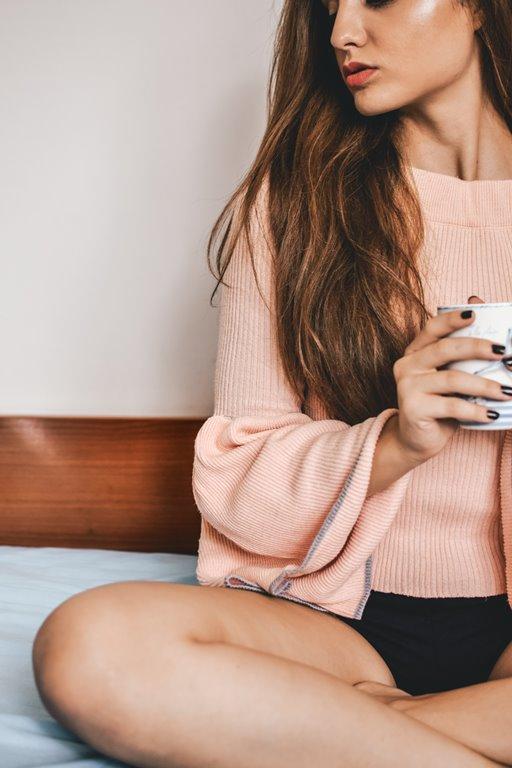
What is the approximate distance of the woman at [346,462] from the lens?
663 millimetres

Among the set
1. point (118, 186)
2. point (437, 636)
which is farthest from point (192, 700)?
point (118, 186)

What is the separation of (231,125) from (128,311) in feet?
1.23

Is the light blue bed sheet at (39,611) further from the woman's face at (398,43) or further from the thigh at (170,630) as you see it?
the woman's face at (398,43)

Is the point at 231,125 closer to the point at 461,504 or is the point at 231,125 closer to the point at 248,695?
the point at 461,504

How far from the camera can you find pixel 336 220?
1.07m

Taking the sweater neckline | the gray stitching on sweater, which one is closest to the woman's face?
the sweater neckline

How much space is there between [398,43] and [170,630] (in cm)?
72

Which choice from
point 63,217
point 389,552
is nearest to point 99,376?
point 63,217

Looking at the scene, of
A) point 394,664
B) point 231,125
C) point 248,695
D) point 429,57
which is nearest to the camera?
point 248,695

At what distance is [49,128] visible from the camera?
A: 161 cm

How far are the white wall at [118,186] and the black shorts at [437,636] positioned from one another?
Result: 26.5 inches

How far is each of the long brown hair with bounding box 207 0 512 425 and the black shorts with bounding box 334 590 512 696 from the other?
0.74 feet

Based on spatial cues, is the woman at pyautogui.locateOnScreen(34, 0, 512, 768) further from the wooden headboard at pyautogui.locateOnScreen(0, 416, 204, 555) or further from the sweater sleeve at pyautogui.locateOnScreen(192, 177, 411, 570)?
the wooden headboard at pyautogui.locateOnScreen(0, 416, 204, 555)

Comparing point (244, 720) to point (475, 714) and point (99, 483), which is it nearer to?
point (475, 714)
